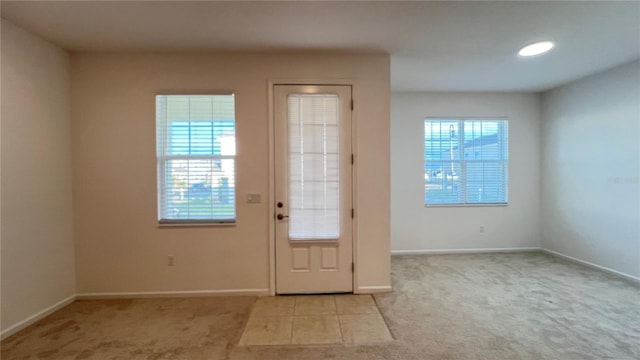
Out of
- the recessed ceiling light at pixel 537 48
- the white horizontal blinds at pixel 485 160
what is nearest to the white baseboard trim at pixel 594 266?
the white horizontal blinds at pixel 485 160

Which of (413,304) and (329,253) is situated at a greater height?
(329,253)

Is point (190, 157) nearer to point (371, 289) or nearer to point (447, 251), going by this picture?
point (371, 289)

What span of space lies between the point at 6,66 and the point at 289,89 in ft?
8.03

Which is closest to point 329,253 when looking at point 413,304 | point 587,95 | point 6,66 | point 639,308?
point 413,304

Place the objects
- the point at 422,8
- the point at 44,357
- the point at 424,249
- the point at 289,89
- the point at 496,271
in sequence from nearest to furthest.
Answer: the point at 44,357 < the point at 422,8 < the point at 289,89 < the point at 496,271 < the point at 424,249

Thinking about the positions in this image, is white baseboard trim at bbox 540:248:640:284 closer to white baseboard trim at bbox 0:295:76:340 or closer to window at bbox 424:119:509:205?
window at bbox 424:119:509:205

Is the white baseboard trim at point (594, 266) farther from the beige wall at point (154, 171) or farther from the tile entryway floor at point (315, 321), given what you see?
the tile entryway floor at point (315, 321)

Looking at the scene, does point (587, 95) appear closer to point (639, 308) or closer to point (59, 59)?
point (639, 308)

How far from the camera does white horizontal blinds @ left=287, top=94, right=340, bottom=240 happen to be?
3432 mm

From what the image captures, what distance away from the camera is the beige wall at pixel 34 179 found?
2.66 m

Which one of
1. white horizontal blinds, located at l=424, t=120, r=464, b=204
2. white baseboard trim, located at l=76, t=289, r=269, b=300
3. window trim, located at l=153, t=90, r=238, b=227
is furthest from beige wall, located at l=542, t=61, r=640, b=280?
window trim, located at l=153, t=90, r=238, b=227

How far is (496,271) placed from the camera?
4211mm

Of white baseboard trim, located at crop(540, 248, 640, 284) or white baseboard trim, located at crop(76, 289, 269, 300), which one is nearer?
white baseboard trim, located at crop(76, 289, 269, 300)

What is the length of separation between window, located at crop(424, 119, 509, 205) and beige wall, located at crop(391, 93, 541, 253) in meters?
0.12
